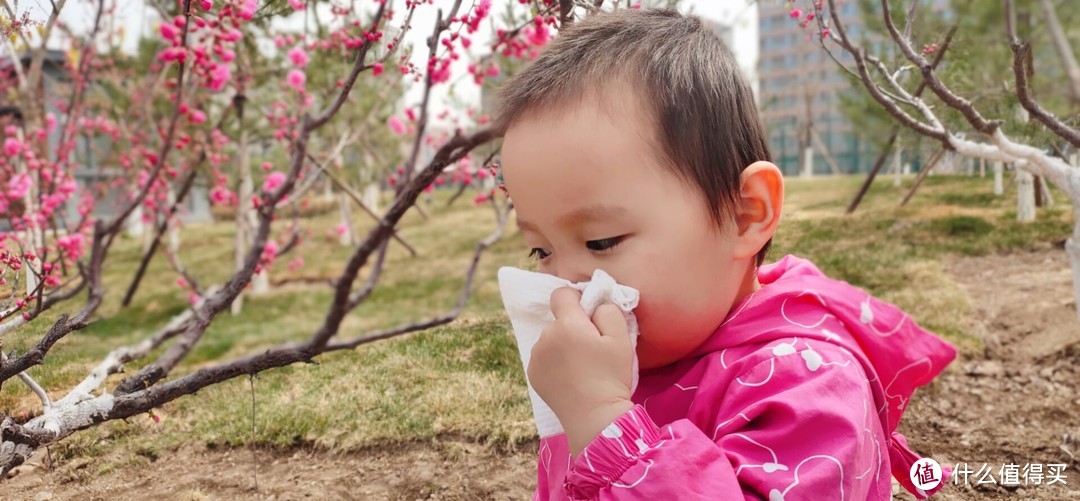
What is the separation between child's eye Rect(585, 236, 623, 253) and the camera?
1.34 metres

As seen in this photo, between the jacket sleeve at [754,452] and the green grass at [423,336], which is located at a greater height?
the jacket sleeve at [754,452]

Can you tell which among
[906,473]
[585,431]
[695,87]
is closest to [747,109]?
[695,87]

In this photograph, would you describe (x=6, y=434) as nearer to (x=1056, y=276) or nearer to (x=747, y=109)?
(x=747, y=109)

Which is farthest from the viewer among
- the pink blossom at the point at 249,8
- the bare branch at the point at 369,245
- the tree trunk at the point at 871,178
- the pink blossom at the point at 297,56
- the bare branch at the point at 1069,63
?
the pink blossom at the point at 297,56

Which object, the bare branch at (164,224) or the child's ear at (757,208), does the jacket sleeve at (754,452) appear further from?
the bare branch at (164,224)

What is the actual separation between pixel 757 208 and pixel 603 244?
1.01 feet

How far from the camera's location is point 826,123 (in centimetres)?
2738

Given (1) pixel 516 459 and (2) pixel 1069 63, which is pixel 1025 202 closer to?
(1) pixel 516 459

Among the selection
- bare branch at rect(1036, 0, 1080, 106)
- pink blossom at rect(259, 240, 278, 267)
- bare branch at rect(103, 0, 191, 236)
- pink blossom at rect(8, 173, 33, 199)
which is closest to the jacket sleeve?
bare branch at rect(1036, 0, 1080, 106)

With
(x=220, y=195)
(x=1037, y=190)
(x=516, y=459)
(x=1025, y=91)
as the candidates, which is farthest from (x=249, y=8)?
(x=220, y=195)

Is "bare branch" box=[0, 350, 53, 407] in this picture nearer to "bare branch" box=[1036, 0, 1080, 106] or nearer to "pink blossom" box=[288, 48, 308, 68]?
"bare branch" box=[1036, 0, 1080, 106]

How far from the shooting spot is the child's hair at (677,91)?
1.36 m

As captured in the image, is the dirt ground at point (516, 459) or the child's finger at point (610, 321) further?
the dirt ground at point (516, 459)

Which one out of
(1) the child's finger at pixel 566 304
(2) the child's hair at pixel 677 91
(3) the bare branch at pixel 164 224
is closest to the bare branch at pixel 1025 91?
(2) the child's hair at pixel 677 91
